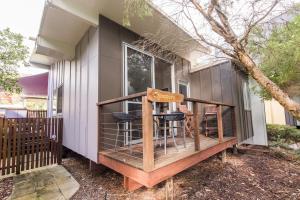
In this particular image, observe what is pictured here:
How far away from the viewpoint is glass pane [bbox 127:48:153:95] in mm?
4426

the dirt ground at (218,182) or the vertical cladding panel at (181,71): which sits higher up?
the vertical cladding panel at (181,71)

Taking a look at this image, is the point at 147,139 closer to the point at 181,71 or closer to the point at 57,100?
the point at 181,71

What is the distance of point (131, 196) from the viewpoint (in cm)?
313

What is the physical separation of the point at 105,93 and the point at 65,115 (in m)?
2.74

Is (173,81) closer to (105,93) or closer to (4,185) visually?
(105,93)

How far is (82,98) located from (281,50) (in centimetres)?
516

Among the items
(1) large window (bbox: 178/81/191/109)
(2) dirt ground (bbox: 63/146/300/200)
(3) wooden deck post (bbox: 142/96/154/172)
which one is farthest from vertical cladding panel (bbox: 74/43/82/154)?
(1) large window (bbox: 178/81/191/109)

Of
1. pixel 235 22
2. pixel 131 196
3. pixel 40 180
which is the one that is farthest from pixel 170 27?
pixel 40 180

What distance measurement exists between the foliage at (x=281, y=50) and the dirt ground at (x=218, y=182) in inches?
106

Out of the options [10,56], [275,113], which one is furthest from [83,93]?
[275,113]

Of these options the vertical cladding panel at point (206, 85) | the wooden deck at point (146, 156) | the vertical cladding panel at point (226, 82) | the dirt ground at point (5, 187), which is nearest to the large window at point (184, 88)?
the vertical cladding panel at point (206, 85)

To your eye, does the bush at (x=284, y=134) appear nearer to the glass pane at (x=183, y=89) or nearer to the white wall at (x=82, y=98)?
the glass pane at (x=183, y=89)

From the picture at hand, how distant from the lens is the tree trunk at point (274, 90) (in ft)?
9.12

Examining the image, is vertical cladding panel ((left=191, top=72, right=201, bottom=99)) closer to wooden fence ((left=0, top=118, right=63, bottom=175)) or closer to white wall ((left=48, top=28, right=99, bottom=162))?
white wall ((left=48, top=28, right=99, bottom=162))
